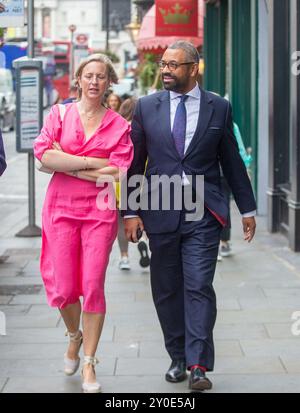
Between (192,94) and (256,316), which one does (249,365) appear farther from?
(192,94)

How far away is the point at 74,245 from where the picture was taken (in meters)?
6.04

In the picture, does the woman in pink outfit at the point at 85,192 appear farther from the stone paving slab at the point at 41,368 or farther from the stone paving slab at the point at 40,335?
the stone paving slab at the point at 40,335

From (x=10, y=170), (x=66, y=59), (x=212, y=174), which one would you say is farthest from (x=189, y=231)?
(x=66, y=59)

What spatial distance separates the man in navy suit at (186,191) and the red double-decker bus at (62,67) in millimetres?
64346

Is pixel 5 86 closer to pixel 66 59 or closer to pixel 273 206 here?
pixel 66 59

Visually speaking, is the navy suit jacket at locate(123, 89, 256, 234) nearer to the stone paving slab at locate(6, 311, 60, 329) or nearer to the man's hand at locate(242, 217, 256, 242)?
the man's hand at locate(242, 217, 256, 242)

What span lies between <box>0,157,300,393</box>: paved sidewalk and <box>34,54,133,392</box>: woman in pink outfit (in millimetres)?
502

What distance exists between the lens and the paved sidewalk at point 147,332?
6.25 metres

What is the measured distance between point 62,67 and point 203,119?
66.7m

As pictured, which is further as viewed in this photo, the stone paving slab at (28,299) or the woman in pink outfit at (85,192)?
the stone paving slab at (28,299)

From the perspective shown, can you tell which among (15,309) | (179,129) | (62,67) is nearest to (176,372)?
(179,129)

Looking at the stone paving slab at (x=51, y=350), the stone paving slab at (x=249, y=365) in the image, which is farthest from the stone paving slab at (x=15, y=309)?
the stone paving slab at (x=249, y=365)

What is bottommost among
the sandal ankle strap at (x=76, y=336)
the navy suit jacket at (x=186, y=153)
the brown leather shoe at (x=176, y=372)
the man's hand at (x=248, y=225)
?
the brown leather shoe at (x=176, y=372)

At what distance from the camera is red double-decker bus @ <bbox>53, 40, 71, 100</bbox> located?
70900mm
